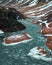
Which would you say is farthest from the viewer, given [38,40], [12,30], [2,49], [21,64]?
[12,30]

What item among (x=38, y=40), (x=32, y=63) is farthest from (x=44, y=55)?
(x=38, y=40)

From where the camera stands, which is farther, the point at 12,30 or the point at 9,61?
the point at 12,30

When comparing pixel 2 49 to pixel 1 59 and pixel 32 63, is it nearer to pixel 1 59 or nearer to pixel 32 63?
pixel 1 59

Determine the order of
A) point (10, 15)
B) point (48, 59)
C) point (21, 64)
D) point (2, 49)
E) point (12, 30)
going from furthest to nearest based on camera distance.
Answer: point (10, 15), point (12, 30), point (2, 49), point (48, 59), point (21, 64)

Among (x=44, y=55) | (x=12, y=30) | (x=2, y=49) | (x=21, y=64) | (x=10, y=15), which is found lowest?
(x=21, y=64)

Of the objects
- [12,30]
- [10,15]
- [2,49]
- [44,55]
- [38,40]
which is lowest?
[44,55]

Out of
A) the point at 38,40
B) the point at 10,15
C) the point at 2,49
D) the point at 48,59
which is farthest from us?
the point at 10,15

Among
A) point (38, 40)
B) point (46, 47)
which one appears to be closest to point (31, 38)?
point (38, 40)

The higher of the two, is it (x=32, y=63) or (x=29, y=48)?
(x=29, y=48)

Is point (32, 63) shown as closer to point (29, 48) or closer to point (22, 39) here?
point (29, 48)
